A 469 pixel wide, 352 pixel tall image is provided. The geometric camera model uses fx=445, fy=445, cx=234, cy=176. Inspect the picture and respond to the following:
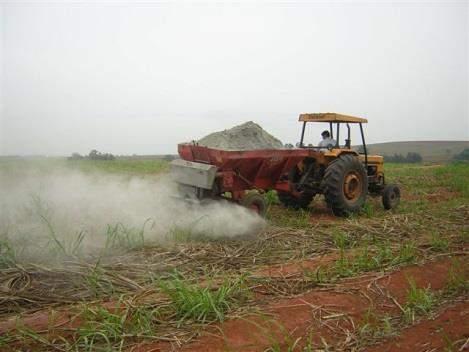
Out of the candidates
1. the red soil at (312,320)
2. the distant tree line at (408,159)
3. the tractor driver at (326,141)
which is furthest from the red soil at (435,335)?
the distant tree line at (408,159)

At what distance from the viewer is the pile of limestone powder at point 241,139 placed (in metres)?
7.19

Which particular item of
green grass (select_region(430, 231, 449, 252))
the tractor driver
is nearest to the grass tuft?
green grass (select_region(430, 231, 449, 252))

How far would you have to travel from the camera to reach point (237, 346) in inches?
118

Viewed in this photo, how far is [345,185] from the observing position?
8125 millimetres

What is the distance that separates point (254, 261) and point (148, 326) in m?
2.00

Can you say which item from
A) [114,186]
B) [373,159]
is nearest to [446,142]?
[373,159]

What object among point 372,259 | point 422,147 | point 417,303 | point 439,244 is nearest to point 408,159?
point 422,147

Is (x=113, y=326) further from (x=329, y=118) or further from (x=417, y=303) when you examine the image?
(x=329, y=118)

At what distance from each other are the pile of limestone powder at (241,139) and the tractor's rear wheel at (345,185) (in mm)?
1124

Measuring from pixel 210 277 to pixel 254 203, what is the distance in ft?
9.30

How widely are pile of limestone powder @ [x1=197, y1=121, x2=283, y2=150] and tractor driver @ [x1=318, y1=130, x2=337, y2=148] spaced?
111 centimetres

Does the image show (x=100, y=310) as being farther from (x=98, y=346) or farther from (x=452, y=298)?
(x=452, y=298)

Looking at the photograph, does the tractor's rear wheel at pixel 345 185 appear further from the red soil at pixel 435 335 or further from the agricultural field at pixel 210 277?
the red soil at pixel 435 335

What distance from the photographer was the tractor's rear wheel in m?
7.78
